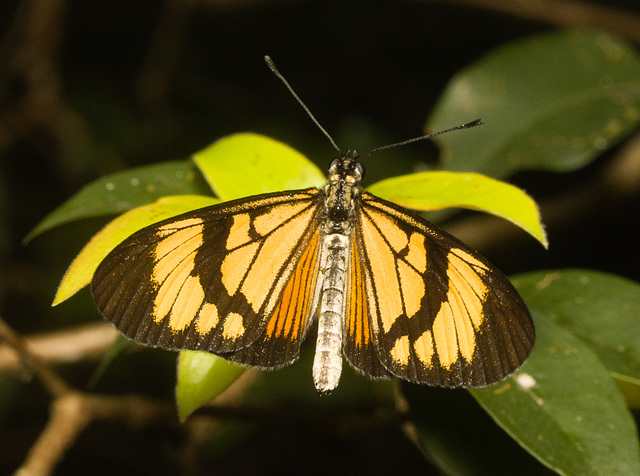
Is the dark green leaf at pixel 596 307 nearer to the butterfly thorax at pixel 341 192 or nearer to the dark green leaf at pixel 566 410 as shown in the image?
the dark green leaf at pixel 566 410

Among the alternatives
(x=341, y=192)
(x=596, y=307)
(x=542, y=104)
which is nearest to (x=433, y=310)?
(x=341, y=192)

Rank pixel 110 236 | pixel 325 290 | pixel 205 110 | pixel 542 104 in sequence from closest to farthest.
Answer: pixel 110 236 → pixel 325 290 → pixel 542 104 → pixel 205 110

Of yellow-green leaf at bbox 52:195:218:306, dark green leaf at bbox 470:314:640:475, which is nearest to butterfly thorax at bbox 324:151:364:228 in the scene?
yellow-green leaf at bbox 52:195:218:306

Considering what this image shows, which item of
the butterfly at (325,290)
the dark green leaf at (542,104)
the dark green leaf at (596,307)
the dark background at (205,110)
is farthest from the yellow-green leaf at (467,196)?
the dark background at (205,110)

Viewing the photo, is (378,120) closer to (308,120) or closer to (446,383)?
(308,120)

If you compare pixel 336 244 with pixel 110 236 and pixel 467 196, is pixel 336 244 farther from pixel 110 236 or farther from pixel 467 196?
pixel 110 236

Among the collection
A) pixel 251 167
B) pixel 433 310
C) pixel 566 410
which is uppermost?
pixel 251 167
